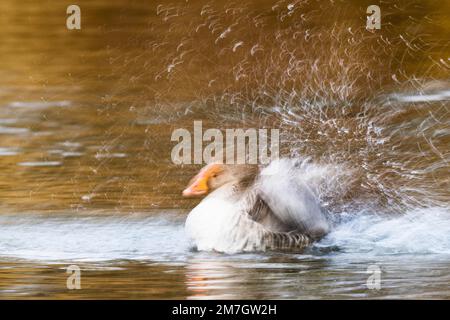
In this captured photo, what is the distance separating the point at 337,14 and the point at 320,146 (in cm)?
340

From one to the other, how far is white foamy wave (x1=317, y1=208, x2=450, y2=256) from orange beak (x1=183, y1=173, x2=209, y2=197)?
964 millimetres

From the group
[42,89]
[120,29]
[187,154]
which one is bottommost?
[187,154]

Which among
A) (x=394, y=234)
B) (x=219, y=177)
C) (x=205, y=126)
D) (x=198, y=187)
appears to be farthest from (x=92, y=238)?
(x=205, y=126)

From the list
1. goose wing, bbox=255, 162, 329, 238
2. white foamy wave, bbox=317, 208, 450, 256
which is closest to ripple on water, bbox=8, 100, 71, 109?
goose wing, bbox=255, 162, 329, 238

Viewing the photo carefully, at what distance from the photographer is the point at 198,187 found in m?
8.38

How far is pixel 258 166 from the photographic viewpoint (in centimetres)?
847

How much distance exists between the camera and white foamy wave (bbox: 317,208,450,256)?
779cm

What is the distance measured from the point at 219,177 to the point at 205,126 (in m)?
1.99

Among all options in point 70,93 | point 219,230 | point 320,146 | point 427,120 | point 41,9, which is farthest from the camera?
point 41,9

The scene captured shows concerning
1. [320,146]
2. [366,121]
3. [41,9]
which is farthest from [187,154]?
[41,9]

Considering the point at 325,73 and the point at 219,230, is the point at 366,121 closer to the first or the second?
the point at 325,73

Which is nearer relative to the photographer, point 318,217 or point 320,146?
point 318,217

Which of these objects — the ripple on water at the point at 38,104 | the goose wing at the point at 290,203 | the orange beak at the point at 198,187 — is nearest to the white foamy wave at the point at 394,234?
the goose wing at the point at 290,203

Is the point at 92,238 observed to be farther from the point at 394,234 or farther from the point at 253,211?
the point at 394,234
